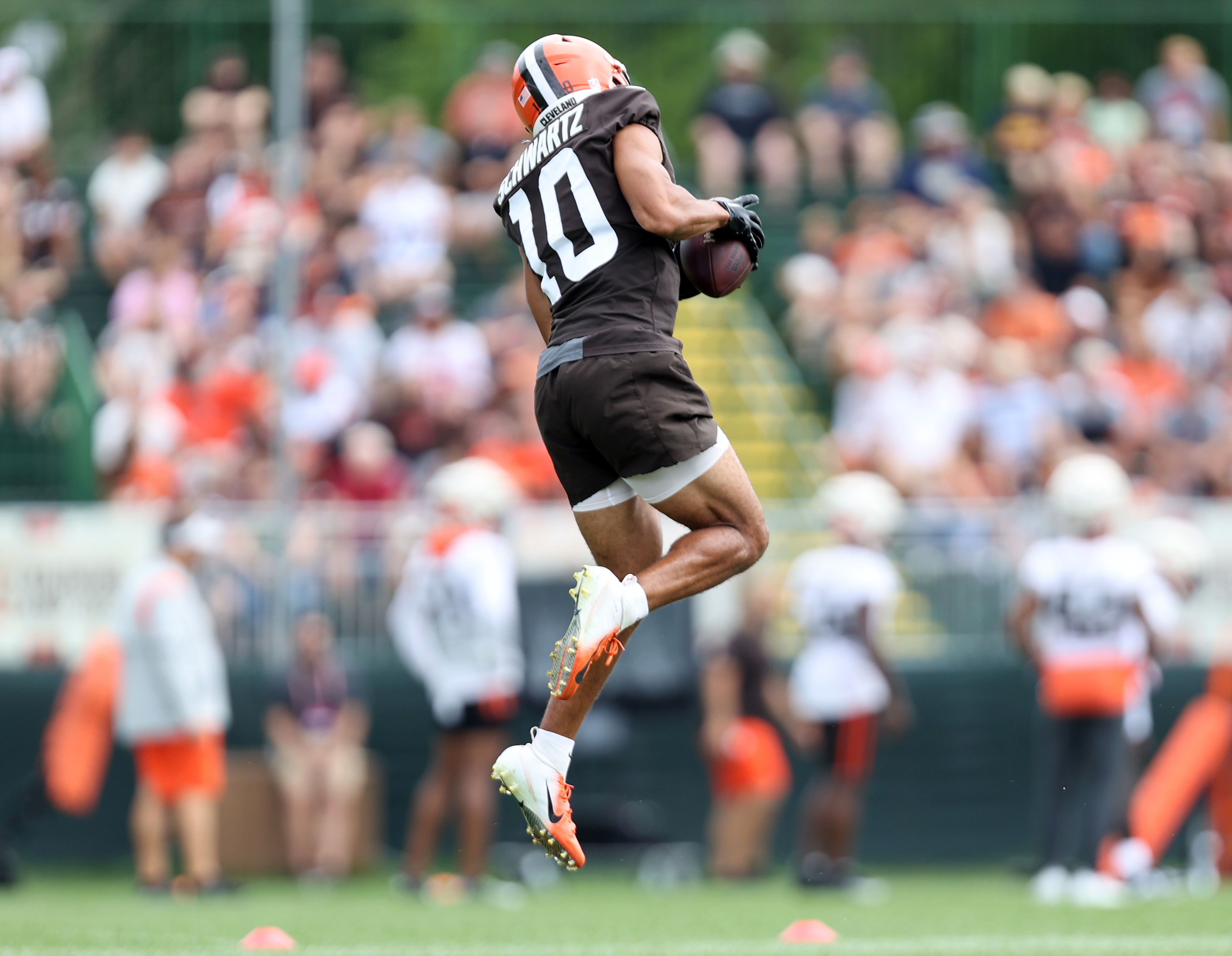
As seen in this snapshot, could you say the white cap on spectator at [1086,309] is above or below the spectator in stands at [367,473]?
above

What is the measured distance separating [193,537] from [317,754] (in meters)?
2.08

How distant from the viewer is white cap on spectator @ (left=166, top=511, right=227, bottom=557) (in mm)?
10211

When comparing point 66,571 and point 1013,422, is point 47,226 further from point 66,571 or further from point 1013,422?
point 1013,422

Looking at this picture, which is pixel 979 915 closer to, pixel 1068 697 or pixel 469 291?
pixel 1068 697

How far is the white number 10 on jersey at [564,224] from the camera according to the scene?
5594 millimetres

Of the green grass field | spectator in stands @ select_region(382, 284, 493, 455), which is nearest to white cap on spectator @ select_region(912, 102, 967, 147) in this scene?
Result: spectator in stands @ select_region(382, 284, 493, 455)

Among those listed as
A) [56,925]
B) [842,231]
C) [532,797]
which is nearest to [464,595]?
[56,925]

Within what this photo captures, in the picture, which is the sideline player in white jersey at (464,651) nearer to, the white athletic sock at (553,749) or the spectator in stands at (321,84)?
the white athletic sock at (553,749)

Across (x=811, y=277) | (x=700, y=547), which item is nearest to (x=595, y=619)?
(x=700, y=547)

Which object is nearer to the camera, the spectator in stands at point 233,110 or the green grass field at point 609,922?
the green grass field at point 609,922

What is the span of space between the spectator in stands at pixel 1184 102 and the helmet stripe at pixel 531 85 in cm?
1194

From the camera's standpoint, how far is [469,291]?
A: 51.1ft

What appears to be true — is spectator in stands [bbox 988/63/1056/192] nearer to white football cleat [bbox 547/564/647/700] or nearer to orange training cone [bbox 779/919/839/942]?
orange training cone [bbox 779/919/839/942]

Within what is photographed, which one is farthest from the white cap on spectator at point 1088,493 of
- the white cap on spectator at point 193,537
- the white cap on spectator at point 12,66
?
the white cap on spectator at point 12,66
